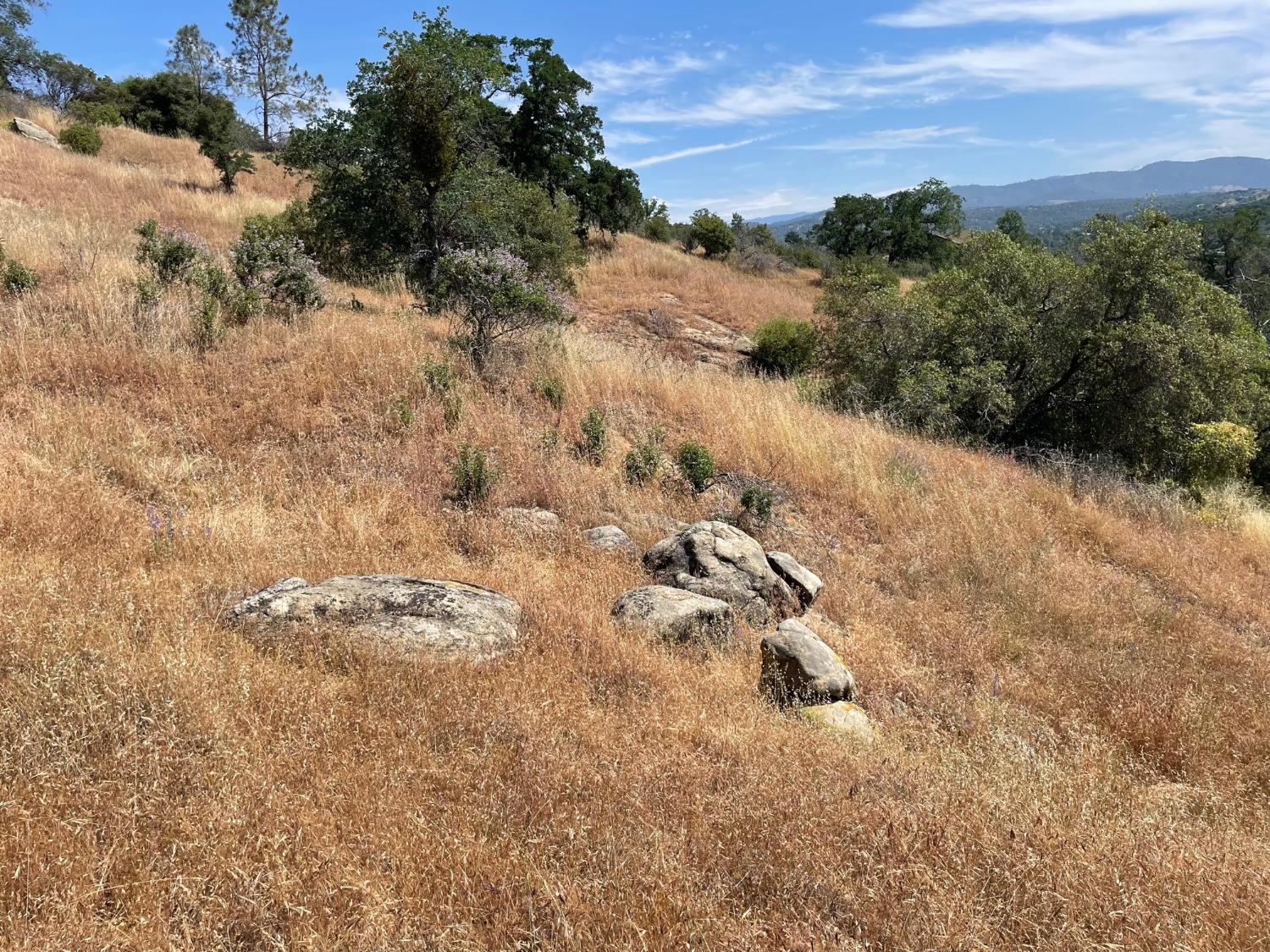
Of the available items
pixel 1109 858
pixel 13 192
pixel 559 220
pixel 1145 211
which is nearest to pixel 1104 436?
pixel 1145 211

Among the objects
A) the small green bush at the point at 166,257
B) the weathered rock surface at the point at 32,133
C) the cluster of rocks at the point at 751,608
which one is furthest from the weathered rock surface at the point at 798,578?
the weathered rock surface at the point at 32,133

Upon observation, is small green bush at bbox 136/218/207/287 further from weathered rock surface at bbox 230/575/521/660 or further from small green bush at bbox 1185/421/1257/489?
small green bush at bbox 1185/421/1257/489

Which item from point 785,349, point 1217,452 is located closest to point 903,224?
point 785,349

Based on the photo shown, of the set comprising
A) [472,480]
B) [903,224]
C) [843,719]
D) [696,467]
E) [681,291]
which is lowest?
[843,719]

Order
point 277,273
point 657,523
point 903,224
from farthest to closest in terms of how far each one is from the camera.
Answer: point 903,224, point 277,273, point 657,523

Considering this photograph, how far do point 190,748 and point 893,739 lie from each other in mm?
3348

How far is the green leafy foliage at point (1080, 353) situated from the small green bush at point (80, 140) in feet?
76.5

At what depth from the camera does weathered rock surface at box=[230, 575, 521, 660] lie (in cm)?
354

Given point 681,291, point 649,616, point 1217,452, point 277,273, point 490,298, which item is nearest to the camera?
point 649,616

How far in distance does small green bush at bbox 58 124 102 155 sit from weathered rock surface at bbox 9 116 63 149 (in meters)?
0.26

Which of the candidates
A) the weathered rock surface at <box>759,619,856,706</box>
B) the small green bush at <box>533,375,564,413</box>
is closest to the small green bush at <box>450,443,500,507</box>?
the small green bush at <box>533,375,564,413</box>

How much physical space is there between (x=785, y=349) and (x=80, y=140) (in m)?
21.7

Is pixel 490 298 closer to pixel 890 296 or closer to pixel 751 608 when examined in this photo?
pixel 751 608

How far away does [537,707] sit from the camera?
3.11m
